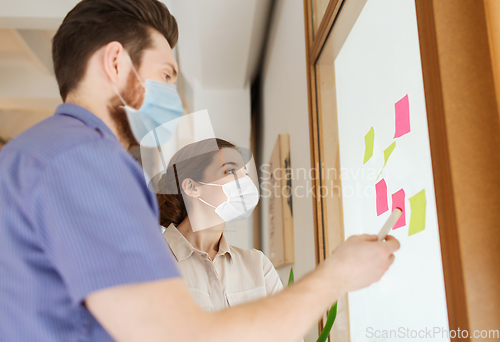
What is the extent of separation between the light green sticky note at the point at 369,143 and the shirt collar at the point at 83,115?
590 mm

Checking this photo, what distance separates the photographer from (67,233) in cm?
40

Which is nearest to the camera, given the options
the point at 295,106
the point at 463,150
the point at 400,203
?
the point at 463,150

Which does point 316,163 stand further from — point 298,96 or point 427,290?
point 427,290

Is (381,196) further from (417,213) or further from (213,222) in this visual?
(213,222)

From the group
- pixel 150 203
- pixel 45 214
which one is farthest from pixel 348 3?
pixel 45 214

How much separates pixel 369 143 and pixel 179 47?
1964 millimetres

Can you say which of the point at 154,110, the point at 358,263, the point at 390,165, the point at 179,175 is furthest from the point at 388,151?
the point at 179,175

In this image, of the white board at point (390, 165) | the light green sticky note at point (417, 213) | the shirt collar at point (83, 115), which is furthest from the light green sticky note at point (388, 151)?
the shirt collar at point (83, 115)

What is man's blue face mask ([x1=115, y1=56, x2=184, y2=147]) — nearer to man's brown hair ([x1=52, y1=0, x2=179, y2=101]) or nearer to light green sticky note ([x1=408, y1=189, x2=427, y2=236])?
man's brown hair ([x1=52, y1=0, x2=179, y2=101])

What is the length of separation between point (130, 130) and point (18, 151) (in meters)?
0.22

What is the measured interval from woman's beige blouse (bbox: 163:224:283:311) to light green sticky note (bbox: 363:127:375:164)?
497mm

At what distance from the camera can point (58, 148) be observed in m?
0.44

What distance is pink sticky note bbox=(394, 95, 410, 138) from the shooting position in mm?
705

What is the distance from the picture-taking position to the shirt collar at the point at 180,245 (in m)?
1.13
